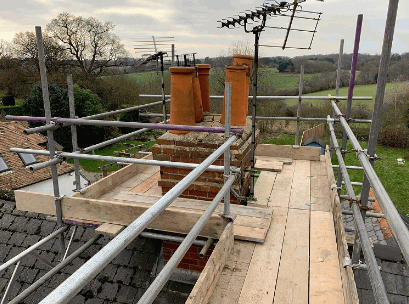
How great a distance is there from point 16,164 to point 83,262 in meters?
18.3

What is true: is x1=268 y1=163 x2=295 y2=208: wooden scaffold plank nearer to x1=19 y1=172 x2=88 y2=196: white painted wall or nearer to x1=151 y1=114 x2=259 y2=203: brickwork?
x1=151 y1=114 x2=259 y2=203: brickwork

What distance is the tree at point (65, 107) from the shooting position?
2714 centimetres

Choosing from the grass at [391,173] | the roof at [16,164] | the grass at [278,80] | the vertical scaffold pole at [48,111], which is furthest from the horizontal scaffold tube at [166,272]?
the grass at [278,80]

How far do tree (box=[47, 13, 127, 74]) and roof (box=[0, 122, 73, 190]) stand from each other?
41.1 ft

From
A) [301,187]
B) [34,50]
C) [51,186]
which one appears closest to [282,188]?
[301,187]

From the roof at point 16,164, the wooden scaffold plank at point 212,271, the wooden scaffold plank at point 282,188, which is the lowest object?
the roof at point 16,164

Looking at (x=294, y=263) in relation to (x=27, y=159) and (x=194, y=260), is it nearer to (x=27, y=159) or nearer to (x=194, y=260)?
(x=194, y=260)

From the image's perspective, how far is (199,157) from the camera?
4.29 m

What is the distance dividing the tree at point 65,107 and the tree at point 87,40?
20.5ft

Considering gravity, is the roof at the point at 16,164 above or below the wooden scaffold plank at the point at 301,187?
below

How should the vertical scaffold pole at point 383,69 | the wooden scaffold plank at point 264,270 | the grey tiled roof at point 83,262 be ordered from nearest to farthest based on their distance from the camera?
the vertical scaffold pole at point 383,69
the wooden scaffold plank at point 264,270
the grey tiled roof at point 83,262

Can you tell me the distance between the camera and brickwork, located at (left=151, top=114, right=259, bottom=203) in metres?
4.18

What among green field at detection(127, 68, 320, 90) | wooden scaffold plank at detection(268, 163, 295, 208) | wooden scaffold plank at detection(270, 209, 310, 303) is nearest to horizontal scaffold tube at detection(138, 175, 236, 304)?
wooden scaffold plank at detection(270, 209, 310, 303)

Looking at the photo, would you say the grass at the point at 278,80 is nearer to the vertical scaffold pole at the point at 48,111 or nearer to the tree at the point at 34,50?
the tree at the point at 34,50
